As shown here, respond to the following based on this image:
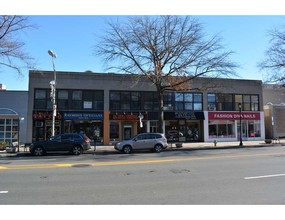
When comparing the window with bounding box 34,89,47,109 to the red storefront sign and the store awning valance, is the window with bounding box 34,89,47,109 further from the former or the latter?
the red storefront sign

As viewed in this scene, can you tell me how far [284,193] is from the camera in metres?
7.41

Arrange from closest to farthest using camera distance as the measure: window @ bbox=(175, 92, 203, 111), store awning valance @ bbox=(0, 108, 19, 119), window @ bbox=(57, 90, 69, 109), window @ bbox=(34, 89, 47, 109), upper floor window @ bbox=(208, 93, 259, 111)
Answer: store awning valance @ bbox=(0, 108, 19, 119), window @ bbox=(34, 89, 47, 109), window @ bbox=(57, 90, 69, 109), window @ bbox=(175, 92, 203, 111), upper floor window @ bbox=(208, 93, 259, 111)

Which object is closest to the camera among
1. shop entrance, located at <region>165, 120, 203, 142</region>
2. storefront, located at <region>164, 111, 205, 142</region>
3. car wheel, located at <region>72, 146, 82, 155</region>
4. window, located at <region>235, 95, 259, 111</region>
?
car wheel, located at <region>72, 146, 82, 155</region>

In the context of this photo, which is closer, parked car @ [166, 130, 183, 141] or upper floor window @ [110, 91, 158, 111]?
upper floor window @ [110, 91, 158, 111]

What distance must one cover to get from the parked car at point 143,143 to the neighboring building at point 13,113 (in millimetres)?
12135

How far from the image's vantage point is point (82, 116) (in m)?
29.8

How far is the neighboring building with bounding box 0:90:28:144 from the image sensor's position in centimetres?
2866

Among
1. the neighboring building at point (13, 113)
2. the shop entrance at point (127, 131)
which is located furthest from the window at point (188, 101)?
the neighboring building at point (13, 113)

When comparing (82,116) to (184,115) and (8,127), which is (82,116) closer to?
(8,127)

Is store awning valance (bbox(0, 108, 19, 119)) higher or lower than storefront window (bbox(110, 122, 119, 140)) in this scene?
higher

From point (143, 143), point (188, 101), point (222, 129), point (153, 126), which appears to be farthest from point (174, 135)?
point (143, 143)

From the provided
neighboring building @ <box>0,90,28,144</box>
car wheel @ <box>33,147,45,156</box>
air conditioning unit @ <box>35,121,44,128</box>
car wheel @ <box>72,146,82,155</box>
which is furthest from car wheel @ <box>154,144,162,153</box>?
neighboring building @ <box>0,90,28,144</box>

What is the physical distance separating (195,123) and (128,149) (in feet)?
46.5

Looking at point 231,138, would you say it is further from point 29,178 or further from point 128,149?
point 29,178
